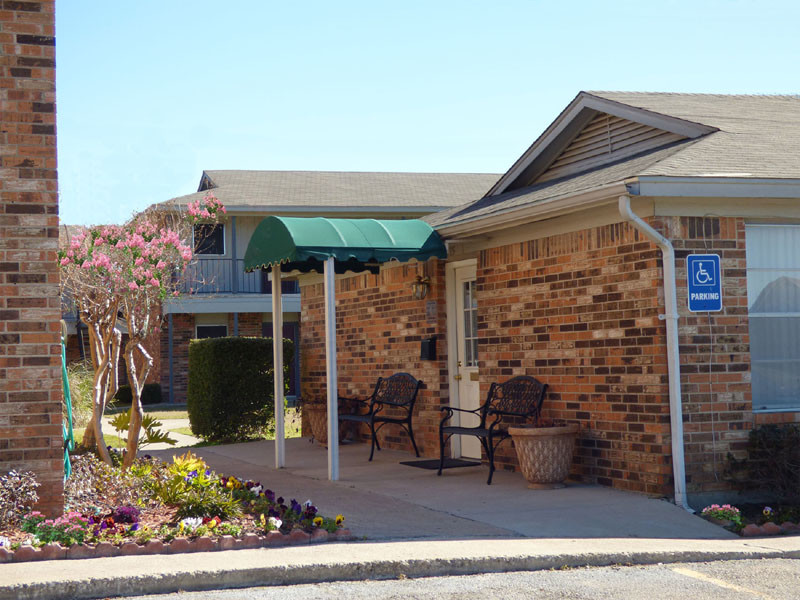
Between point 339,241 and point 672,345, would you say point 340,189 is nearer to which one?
point 339,241

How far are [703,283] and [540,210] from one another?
5.68 ft

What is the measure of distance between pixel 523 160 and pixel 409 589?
7.83 m

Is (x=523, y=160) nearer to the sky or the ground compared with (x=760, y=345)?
nearer to the sky

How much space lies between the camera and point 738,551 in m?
6.91

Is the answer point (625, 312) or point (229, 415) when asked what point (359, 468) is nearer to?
point (625, 312)

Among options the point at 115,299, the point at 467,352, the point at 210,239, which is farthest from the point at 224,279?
the point at 115,299

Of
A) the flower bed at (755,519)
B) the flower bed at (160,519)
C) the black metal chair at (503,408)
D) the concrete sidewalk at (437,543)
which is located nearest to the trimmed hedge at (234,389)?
the black metal chair at (503,408)

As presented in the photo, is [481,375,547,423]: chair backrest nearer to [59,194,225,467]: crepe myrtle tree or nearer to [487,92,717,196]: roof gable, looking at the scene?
[487,92,717,196]: roof gable

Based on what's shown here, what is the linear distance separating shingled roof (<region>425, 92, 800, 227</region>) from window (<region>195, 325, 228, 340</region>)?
1629 centimetres

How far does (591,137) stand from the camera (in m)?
12.1

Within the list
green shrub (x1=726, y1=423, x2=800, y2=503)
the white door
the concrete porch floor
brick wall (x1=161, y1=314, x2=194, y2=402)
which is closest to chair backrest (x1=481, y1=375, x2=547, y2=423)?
the concrete porch floor

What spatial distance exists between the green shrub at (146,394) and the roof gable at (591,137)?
672 inches

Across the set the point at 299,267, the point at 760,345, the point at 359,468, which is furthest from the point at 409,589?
→ the point at 299,267

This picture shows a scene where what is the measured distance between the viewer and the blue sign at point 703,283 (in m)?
8.66
